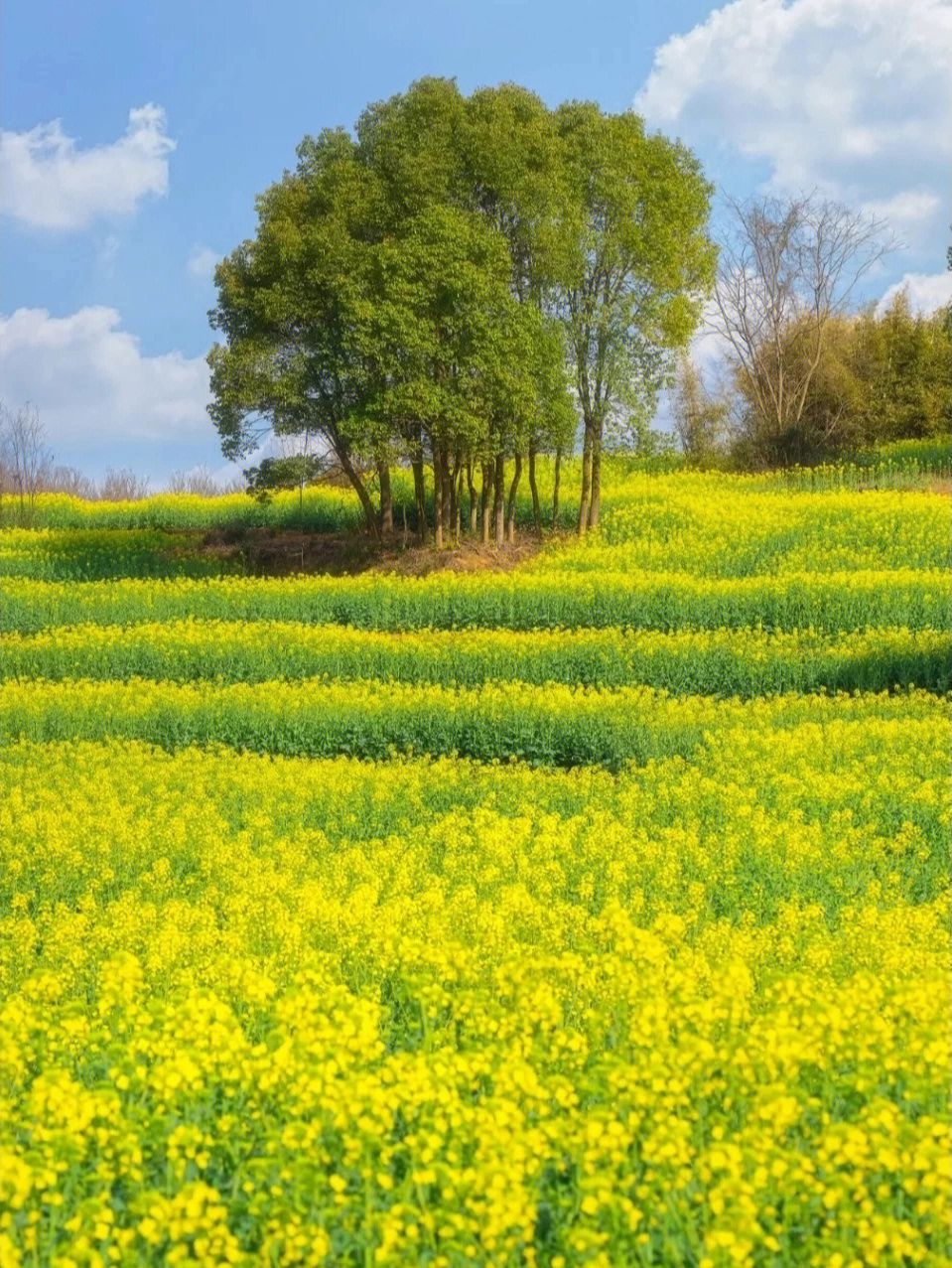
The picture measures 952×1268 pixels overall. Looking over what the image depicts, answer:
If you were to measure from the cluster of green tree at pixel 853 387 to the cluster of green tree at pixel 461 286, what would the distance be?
16.9 m

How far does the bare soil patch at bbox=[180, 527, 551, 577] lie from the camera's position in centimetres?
3328

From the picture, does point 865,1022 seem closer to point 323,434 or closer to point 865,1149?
point 865,1149

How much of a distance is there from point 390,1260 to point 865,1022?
2.31m

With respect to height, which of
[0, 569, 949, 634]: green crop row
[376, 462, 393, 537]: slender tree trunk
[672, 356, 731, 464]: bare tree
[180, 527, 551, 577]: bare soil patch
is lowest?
[0, 569, 949, 634]: green crop row

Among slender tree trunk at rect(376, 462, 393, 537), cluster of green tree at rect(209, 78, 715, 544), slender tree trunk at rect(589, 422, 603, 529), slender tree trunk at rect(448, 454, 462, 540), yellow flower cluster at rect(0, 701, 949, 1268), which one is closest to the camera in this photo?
yellow flower cluster at rect(0, 701, 949, 1268)

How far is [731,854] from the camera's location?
11047 millimetres

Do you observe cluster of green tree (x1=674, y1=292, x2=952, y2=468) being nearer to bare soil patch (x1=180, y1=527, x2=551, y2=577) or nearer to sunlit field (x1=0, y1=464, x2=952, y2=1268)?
bare soil patch (x1=180, y1=527, x2=551, y2=577)

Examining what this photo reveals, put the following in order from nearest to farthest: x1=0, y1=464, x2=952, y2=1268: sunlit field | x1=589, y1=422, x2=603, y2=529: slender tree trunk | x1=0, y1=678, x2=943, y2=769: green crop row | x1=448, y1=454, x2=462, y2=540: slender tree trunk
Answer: x1=0, y1=464, x2=952, y2=1268: sunlit field → x1=0, y1=678, x2=943, y2=769: green crop row → x1=589, y1=422, x2=603, y2=529: slender tree trunk → x1=448, y1=454, x2=462, y2=540: slender tree trunk

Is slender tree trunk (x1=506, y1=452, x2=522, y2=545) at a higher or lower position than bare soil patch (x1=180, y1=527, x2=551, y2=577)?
higher

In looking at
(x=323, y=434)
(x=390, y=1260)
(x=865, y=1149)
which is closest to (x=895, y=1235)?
(x=865, y=1149)

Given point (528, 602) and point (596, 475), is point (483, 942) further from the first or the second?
point (596, 475)

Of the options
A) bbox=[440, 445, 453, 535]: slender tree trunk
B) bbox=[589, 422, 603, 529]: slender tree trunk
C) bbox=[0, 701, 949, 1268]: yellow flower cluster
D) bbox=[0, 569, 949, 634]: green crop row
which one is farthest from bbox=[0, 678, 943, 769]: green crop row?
bbox=[589, 422, 603, 529]: slender tree trunk

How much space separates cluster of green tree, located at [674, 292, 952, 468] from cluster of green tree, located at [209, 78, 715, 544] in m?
16.9

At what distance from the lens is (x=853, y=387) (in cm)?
5228
